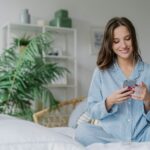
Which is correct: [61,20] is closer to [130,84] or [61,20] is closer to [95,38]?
[95,38]

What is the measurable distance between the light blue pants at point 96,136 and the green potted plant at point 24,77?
1227mm

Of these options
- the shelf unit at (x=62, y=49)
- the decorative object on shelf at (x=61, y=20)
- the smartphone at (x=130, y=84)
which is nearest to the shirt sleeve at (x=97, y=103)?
the smartphone at (x=130, y=84)

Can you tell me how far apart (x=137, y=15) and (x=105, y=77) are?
2970 millimetres

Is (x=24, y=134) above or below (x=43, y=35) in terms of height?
below

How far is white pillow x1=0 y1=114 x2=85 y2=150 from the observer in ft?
3.72

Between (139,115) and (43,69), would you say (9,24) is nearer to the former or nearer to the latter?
(43,69)

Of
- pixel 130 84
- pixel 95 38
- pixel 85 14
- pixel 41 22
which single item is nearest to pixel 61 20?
pixel 41 22

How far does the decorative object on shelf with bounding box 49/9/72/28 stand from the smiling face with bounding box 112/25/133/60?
2.13 meters

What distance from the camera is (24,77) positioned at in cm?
290

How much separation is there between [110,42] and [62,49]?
229 centimetres

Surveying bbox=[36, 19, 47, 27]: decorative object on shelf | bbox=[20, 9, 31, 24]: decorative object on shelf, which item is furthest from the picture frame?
bbox=[20, 9, 31, 24]: decorative object on shelf

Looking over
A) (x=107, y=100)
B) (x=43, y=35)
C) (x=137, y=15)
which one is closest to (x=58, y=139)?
(x=107, y=100)

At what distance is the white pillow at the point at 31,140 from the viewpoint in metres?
1.13

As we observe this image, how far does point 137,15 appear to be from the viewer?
4.67 meters
